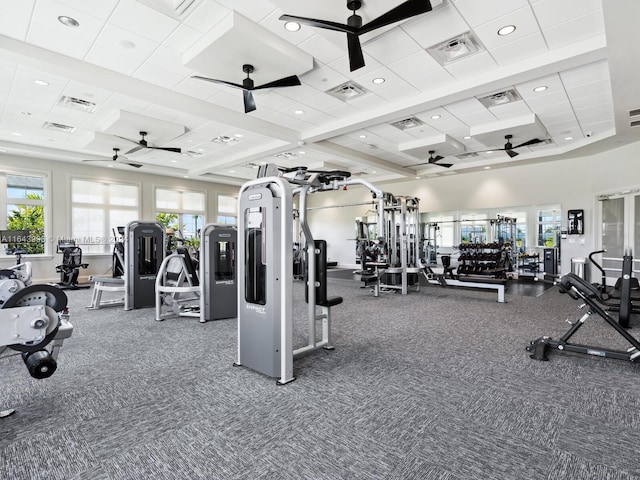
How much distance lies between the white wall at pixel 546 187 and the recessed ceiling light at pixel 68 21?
8.16 meters

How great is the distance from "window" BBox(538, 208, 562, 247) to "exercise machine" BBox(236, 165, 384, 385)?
905cm

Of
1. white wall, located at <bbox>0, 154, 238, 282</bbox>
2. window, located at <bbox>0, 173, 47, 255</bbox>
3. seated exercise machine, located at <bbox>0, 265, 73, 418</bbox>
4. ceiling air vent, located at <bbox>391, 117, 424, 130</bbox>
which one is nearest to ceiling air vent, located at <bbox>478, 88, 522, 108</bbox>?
ceiling air vent, located at <bbox>391, 117, 424, 130</bbox>

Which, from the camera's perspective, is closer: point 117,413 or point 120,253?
point 117,413

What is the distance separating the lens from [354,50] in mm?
3705

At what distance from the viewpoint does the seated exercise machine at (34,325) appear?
187cm

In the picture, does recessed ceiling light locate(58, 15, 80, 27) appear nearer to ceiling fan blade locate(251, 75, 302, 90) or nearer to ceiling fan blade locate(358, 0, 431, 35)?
ceiling fan blade locate(251, 75, 302, 90)

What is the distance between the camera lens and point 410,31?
4.06 meters

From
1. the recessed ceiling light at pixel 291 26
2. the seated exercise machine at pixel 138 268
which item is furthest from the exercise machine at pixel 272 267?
the seated exercise machine at pixel 138 268

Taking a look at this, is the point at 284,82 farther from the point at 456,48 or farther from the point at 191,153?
the point at 191,153

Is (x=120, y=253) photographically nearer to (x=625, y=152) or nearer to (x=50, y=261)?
(x=50, y=261)

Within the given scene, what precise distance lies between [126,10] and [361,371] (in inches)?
171

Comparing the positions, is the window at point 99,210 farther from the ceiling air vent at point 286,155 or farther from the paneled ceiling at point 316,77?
the ceiling air vent at point 286,155

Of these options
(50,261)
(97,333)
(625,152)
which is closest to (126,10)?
(97,333)

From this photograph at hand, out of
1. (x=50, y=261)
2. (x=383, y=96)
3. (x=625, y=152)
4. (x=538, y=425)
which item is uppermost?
(x=383, y=96)
